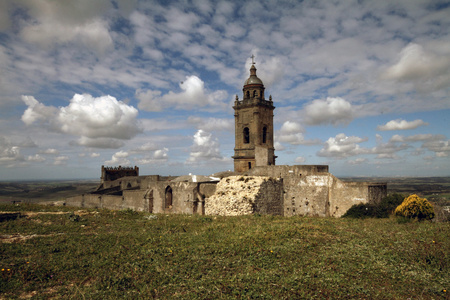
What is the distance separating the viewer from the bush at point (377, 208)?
1692 centimetres

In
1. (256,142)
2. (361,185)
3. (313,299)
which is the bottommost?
(313,299)

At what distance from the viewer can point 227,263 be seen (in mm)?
7469

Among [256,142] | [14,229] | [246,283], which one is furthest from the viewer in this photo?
[256,142]

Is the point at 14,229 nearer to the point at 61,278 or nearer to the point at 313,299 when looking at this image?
the point at 61,278

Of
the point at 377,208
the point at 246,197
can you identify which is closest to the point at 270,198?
the point at 246,197

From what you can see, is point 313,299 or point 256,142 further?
point 256,142

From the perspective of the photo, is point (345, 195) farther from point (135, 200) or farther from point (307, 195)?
point (135, 200)

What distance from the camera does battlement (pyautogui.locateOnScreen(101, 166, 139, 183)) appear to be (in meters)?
48.7

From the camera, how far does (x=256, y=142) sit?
29.9m

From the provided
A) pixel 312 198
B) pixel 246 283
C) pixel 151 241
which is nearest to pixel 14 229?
pixel 151 241

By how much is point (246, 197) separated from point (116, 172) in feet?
125

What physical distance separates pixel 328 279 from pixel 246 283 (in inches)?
80.3

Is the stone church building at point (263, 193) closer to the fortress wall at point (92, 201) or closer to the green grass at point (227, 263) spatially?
the fortress wall at point (92, 201)

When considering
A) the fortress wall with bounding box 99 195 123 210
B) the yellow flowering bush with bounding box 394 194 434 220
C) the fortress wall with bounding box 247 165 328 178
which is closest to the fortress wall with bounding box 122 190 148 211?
the fortress wall with bounding box 99 195 123 210
